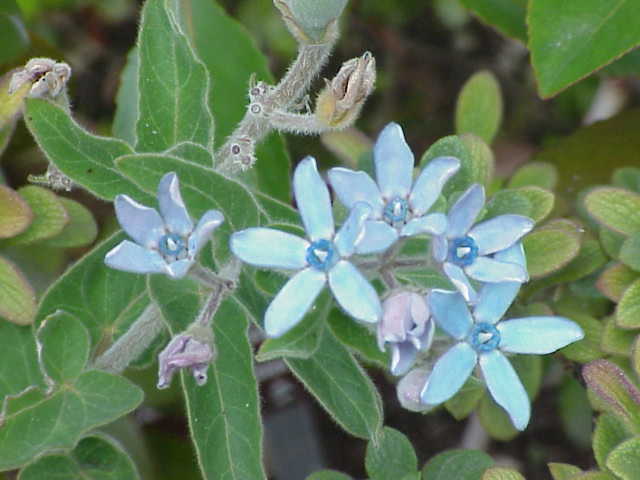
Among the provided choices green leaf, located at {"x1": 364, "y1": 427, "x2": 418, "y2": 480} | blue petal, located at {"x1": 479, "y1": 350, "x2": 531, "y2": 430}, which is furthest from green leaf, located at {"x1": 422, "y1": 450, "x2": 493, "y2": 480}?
blue petal, located at {"x1": 479, "y1": 350, "x2": 531, "y2": 430}

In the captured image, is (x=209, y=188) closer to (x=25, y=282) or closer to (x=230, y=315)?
(x=230, y=315)

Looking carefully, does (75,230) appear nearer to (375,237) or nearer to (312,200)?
(312,200)

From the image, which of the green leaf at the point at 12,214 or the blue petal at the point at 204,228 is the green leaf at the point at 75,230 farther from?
the blue petal at the point at 204,228

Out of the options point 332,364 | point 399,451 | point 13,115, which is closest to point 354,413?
point 332,364

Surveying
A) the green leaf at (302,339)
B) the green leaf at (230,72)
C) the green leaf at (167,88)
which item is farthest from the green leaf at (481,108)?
the green leaf at (302,339)

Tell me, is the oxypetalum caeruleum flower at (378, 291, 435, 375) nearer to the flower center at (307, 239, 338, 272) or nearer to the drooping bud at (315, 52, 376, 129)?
the flower center at (307, 239, 338, 272)

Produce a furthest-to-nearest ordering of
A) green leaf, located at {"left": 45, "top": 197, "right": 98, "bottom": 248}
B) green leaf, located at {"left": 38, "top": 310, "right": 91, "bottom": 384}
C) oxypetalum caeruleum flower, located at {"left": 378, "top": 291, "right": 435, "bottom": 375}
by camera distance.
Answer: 1. green leaf, located at {"left": 45, "top": 197, "right": 98, "bottom": 248}
2. green leaf, located at {"left": 38, "top": 310, "right": 91, "bottom": 384}
3. oxypetalum caeruleum flower, located at {"left": 378, "top": 291, "right": 435, "bottom": 375}
